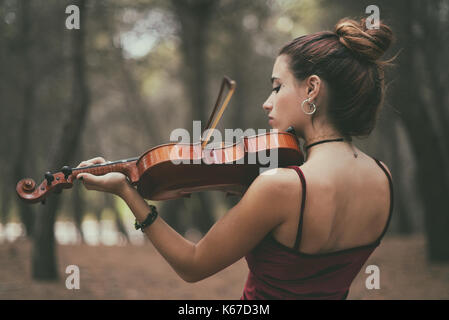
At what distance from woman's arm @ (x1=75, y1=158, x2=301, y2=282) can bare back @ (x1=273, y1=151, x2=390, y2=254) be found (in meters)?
0.05

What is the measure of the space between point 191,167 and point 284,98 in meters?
0.53

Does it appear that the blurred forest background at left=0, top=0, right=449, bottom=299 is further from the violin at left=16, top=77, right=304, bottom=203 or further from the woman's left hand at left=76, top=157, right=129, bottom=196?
the woman's left hand at left=76, top=157, right=129, bottom=196

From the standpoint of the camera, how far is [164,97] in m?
21.5

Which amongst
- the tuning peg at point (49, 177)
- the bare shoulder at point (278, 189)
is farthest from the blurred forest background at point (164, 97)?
the tuning peg at point (49, 177)

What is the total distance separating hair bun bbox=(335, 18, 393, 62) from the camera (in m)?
1.80

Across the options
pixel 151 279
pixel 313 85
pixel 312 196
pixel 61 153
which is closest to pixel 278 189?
pixel 312 196

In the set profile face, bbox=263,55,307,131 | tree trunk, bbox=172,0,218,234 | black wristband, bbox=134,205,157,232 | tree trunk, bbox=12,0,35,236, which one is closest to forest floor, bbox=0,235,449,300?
tree trunk, bbox=12,0,35,236

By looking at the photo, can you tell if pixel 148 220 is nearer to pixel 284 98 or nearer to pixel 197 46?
pixel 284 98

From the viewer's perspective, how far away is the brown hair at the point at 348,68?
180cm

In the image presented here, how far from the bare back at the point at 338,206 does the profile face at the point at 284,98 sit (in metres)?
0.23

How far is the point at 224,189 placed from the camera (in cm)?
235

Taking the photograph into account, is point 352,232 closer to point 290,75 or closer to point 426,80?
point 290,75

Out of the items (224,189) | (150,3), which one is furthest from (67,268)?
(150,3)
